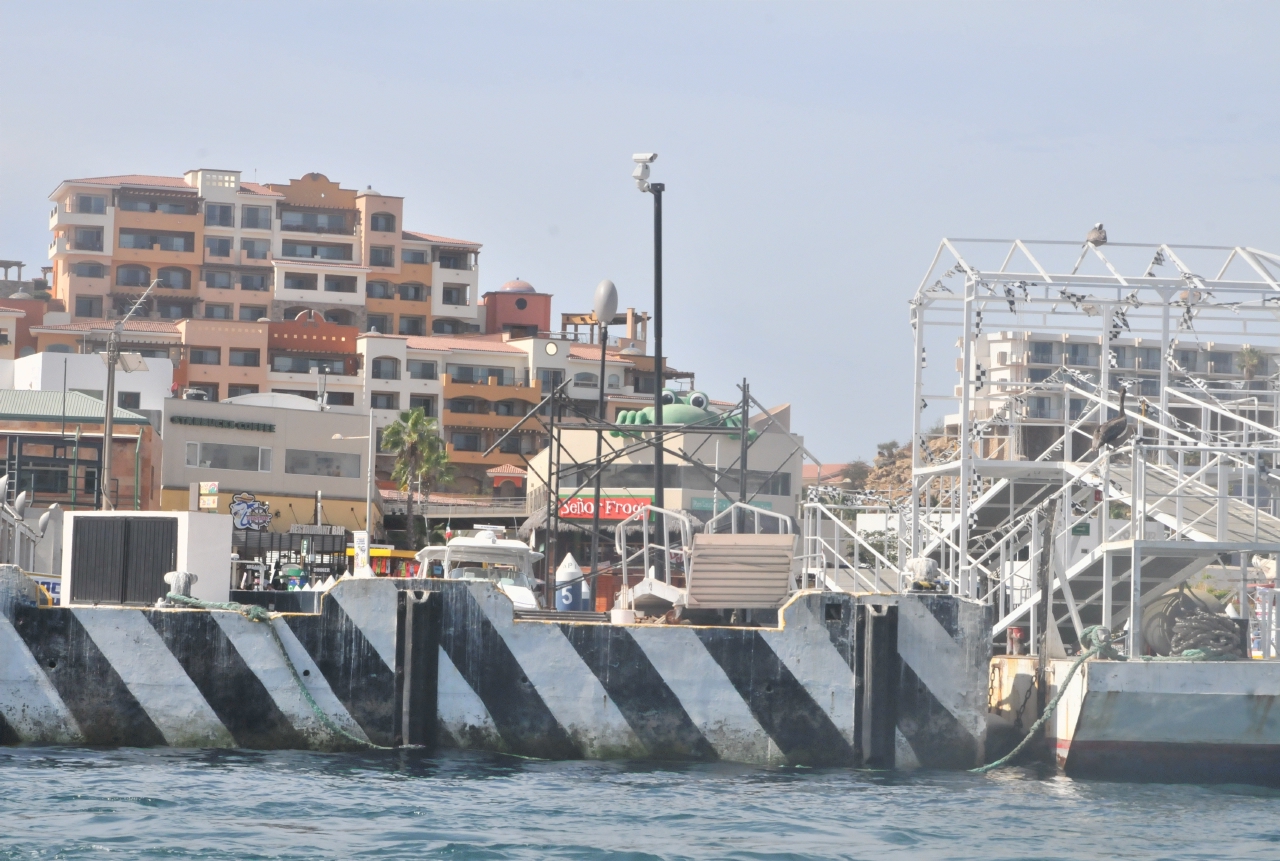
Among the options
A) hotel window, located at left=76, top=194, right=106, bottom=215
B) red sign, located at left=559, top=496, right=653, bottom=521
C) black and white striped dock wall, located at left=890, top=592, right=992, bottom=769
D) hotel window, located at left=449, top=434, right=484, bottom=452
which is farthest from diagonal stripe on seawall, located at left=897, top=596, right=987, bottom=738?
hotel window, located at left=76, top=194, right=106, bottom=215

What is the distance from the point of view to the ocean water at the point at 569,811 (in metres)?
15.2

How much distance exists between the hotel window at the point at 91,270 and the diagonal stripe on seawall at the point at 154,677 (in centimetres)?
9112

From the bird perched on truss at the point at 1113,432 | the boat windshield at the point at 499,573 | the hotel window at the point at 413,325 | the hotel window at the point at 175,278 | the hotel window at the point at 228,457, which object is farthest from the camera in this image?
the hotel window at the point at 413,325

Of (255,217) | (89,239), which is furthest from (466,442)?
(89,239)

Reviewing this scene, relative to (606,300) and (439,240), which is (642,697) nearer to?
(606,300)

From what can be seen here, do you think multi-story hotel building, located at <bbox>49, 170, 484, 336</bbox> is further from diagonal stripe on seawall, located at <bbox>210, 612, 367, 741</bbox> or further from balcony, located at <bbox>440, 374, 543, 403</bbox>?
diagonal stripe on seawall, located at <bbox>210, 612, 367, 741</bbox>

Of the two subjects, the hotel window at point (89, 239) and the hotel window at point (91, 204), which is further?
the hotel window at point (91, 204)

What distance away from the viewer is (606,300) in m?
29.1

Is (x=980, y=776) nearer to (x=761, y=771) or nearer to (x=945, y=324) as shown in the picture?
(x=761, y=771)

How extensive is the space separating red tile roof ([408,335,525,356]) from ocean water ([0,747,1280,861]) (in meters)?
83.3

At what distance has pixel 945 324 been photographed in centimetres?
2648

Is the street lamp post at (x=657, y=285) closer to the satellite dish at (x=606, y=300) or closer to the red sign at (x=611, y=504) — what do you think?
the satellite dish at (x=606, y=300)

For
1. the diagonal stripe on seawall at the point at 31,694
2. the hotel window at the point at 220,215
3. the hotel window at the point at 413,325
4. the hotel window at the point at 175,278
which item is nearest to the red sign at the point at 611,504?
the diagonal stripe on seawall at the point at 31,694

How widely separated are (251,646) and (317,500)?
47052 millimetres
